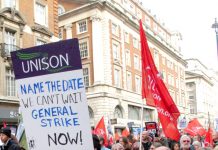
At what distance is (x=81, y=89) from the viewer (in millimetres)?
4000

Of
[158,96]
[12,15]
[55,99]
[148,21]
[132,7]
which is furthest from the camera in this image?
[148,21]

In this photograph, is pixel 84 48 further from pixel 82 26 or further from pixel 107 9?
pixel 107 9

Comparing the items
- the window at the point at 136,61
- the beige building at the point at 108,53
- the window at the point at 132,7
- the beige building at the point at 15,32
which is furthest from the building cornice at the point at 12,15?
the window at the point at 132,7

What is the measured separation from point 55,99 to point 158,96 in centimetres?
487

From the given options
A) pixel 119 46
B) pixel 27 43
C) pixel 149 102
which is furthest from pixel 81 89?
pixel 119 46

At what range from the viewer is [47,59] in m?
4.13

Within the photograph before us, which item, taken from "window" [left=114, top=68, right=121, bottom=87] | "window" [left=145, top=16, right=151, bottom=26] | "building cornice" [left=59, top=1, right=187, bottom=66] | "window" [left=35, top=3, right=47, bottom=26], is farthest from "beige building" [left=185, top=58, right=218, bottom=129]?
"window" [left=35, top=3, right=47, bottom=26]

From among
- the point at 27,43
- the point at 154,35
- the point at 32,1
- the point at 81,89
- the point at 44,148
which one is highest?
the point at 154,35

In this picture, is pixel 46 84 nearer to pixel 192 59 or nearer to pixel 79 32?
pixel 79 32

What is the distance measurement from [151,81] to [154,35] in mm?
51312

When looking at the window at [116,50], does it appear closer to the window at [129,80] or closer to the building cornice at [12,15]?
the window at [129,80]

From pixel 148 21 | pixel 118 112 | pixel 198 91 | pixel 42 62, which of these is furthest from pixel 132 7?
pixel 42 62

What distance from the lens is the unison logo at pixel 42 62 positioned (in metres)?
4.06

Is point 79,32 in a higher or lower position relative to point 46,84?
higher
